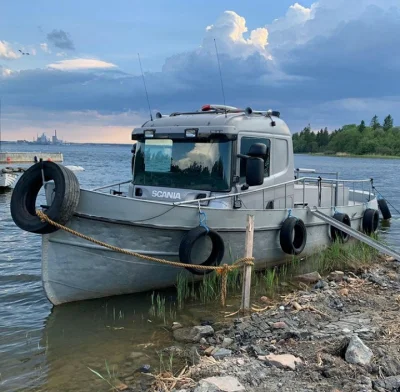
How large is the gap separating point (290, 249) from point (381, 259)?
9.11 ft

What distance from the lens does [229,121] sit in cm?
878

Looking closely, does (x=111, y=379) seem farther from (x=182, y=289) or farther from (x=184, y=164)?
(x=184, y=164)

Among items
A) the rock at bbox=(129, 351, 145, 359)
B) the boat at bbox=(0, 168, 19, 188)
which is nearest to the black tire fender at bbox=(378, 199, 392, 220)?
the rock at bbox=(129, 351, 145, 359)

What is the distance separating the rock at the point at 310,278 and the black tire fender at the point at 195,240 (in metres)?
2.20

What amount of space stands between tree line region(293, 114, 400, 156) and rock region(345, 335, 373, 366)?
10884 centimetres

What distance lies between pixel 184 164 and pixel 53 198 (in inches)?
105

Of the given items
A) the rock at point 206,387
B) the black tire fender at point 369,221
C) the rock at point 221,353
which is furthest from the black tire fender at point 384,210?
the rock at point 206,387

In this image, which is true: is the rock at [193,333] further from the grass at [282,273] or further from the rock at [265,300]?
the rock at [265,300]

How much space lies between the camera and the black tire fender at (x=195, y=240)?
765 cm

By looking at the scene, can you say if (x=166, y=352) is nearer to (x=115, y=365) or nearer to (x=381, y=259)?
(x=115, y=365)

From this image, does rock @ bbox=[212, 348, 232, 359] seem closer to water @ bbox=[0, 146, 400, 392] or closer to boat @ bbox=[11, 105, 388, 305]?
water @ bbox=[0, 146, 400, 392]

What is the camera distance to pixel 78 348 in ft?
21.8

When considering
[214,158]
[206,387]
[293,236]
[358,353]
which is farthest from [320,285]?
[206,387]

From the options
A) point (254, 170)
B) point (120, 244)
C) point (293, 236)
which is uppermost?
point (254, 170)
